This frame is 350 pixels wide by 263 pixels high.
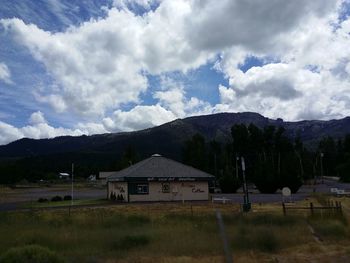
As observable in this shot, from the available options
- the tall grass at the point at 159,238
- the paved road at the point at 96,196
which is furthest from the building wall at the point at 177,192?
the tall grass at the point at 159,238

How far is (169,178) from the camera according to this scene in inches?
2169

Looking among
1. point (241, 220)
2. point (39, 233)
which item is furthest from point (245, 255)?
point (39, 233)

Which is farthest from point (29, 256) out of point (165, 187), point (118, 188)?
point (118, 188)

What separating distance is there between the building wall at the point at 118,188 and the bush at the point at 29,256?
42.7 metres

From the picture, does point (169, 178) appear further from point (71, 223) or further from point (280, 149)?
point (280, 149)

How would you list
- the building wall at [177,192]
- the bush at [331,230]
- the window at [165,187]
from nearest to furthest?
the bush at [331,230] → the building wall at [177,192] → the window at [165,187]

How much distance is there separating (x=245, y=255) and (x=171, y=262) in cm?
278

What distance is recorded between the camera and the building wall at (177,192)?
180 ft

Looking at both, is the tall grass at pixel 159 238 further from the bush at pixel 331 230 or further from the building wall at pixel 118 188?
the building wall at pixel 118 188

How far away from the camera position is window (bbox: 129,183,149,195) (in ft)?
178

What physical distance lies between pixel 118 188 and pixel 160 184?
5573 mm

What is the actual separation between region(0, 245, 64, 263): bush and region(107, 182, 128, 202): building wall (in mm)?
42742

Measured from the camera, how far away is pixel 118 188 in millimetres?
57656

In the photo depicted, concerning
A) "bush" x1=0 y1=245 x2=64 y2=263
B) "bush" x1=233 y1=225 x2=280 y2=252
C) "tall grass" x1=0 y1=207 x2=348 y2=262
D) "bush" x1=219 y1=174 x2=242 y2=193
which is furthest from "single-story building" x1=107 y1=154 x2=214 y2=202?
Result: "bush" x1=0 y1=245 x2=64 y2=263
